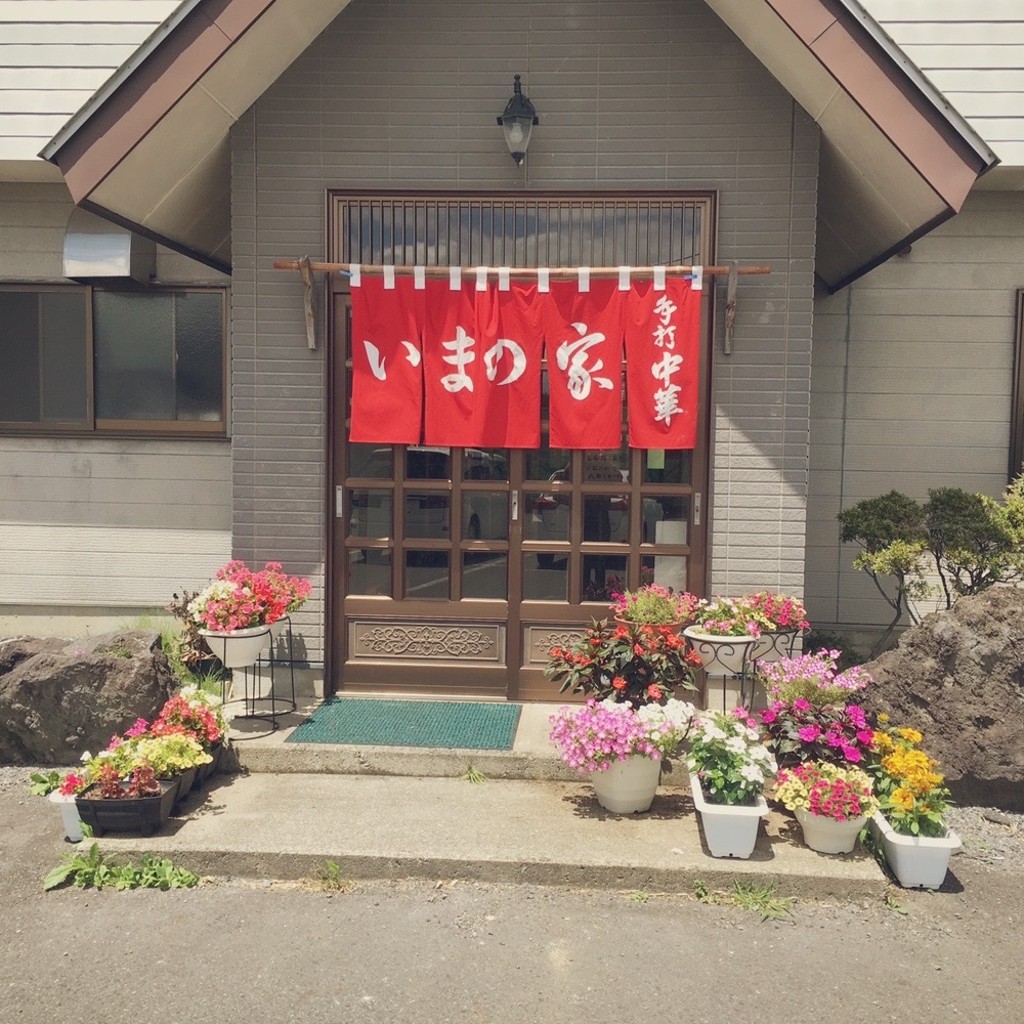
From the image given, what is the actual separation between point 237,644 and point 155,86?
376 centimetres

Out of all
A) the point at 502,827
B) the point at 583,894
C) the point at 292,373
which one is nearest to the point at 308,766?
the point at 502,827

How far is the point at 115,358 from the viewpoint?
336 inches

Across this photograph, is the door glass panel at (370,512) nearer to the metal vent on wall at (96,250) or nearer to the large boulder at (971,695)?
the metal vent on wall at (96,250)

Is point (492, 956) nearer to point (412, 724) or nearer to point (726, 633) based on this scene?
point (412, 724)

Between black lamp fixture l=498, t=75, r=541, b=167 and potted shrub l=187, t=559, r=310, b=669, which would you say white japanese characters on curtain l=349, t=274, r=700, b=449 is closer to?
black lamp fixture l=498, t=75, r=541, b=167

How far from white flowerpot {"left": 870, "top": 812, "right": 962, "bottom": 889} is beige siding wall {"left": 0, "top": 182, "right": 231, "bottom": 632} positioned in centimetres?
622

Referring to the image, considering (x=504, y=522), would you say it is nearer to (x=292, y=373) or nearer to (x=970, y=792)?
(x=292, y=373)

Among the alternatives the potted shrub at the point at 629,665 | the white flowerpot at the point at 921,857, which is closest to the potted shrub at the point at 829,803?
the white flowerpot at the point at 921,857

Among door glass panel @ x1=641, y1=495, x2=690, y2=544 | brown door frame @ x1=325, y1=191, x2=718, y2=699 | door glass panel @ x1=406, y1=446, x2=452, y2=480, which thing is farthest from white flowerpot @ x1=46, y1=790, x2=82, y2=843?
door glass panel @ x1=641, y1=495, x2=690, y2=544

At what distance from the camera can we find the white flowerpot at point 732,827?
16.2ft

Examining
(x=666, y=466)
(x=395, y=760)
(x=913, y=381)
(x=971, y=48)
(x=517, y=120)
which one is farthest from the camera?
(x=913, y=381)

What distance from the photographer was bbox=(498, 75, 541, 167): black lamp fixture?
6.59 metres

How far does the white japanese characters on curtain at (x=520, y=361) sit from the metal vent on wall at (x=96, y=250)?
8.32 feet

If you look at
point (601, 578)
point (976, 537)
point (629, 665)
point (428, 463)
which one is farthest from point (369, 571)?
Result: point (976, 537)
